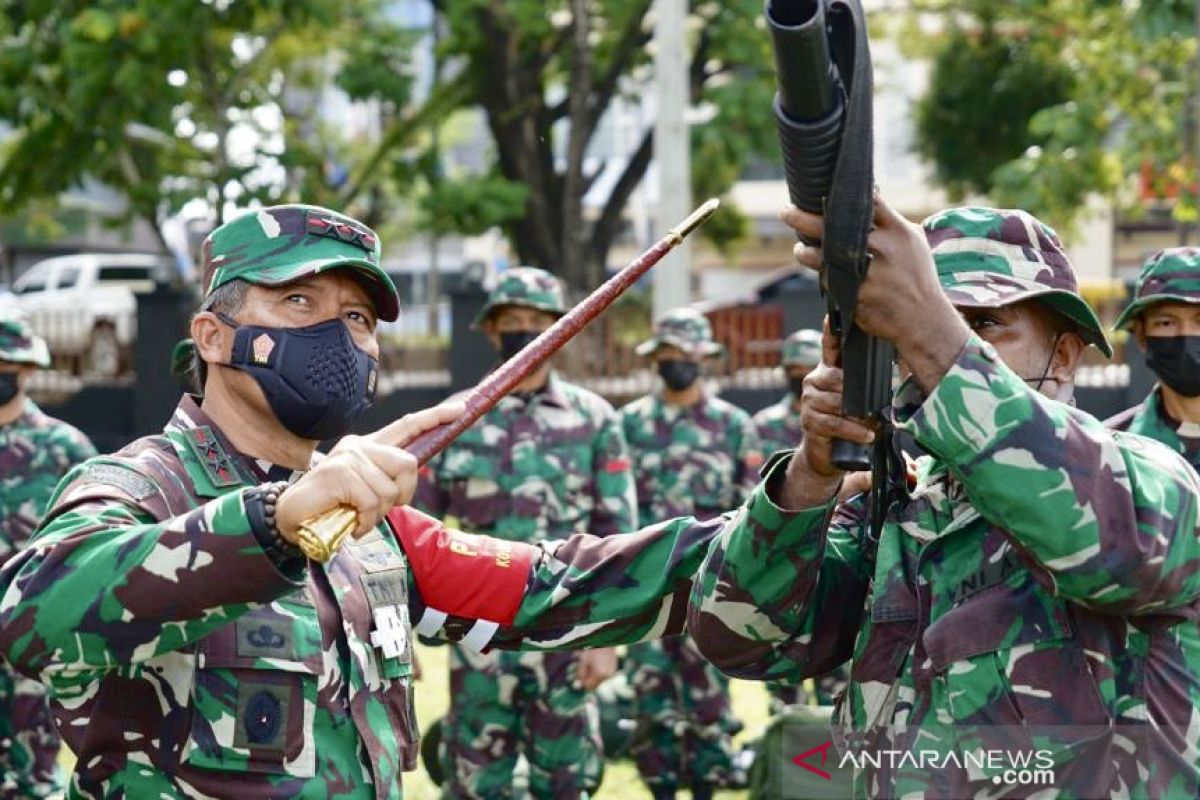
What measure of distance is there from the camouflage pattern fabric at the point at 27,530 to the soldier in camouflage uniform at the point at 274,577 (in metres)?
5.42

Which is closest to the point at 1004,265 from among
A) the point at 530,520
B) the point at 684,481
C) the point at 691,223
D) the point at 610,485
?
the point at 691,223

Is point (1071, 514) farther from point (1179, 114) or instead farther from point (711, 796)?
point (1179, 114)

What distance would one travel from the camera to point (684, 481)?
1067 centimetres

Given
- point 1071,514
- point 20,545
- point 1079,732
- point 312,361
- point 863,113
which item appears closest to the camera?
point 863,113

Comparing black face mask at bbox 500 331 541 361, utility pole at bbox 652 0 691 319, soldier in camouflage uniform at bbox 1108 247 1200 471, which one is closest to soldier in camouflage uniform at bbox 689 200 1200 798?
soldier in camouflage uniform at bbox 1108 247 1200 471

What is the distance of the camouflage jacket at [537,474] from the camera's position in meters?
8.35

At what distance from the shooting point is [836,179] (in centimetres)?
246

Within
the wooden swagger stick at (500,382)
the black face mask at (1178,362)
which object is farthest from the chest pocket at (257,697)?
the black face mask at (1178,362)

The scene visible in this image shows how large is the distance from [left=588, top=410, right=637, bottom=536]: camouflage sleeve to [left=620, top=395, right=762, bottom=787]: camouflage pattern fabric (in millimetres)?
1539

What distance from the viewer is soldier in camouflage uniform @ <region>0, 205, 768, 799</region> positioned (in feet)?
9.78

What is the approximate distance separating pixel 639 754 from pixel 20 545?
3543mm

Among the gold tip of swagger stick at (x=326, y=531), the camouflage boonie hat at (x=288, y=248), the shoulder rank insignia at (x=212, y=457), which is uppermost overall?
the camouflage boonie hat at (x=288, y=248)

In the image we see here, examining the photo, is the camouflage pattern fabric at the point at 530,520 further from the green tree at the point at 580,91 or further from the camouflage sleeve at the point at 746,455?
the green tree at the point at 580,91

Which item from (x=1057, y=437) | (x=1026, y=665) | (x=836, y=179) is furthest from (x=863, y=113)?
(x=1026, y=665)
